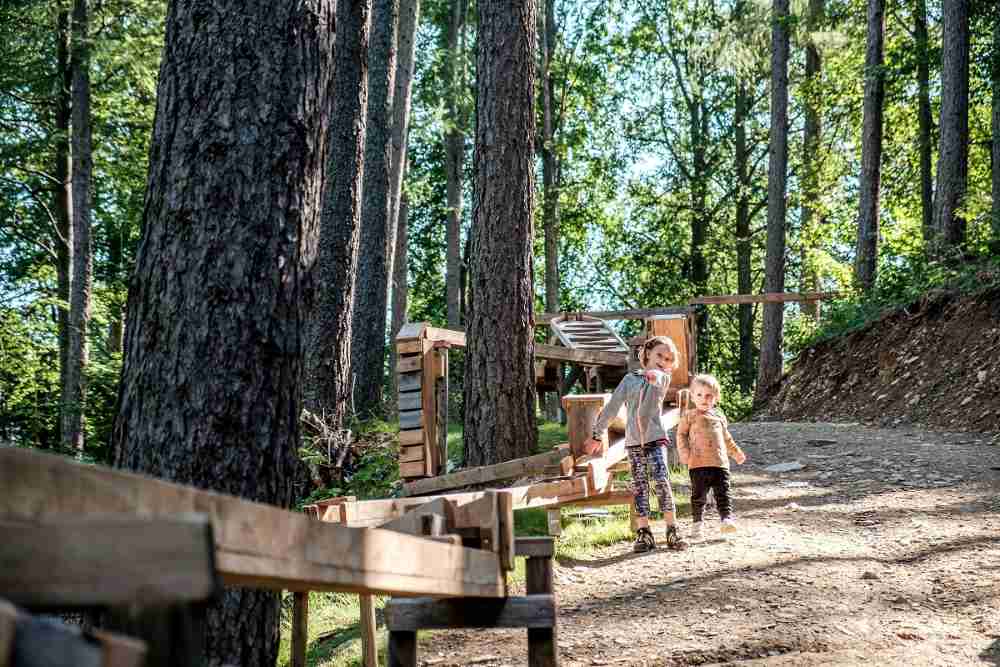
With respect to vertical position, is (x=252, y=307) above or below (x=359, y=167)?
below

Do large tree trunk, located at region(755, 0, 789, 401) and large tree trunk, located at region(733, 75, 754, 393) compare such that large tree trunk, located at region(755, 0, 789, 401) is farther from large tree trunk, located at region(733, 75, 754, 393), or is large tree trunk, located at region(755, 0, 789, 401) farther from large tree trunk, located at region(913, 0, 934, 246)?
large tree trunk, located at region(733, 75, 754, 393)

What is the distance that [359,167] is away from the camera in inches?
510

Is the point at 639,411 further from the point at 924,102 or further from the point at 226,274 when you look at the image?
the point at 924,102

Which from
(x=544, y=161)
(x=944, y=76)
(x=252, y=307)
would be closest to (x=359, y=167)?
(x=252, y=307)

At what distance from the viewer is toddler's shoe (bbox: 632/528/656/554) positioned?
782cm

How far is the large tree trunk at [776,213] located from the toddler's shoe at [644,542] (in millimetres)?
14713

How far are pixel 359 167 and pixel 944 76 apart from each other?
11.4 m

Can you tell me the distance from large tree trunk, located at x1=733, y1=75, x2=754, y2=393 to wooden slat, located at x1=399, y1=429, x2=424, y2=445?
22.8m

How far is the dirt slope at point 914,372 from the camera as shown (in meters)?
13.9

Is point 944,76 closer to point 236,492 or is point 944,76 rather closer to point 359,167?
point 359,167

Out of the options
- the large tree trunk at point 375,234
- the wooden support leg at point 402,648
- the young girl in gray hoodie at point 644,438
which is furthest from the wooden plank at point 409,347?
the wooden support leg at point 402,648

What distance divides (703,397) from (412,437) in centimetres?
286

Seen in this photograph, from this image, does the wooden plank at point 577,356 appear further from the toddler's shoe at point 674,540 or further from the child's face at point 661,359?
the toddler's shoe at point 674,540

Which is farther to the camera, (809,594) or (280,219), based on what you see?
(809,594)
